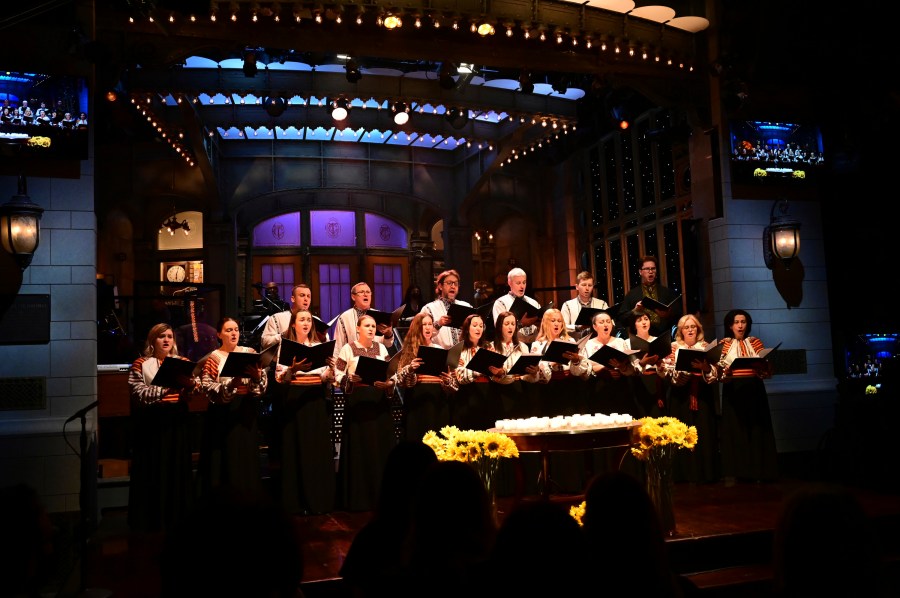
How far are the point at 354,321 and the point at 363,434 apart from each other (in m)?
1.36

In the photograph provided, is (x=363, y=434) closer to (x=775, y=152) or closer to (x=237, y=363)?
(x=237, y=363)

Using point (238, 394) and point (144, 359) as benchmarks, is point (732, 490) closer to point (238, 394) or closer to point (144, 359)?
point (238, 394)

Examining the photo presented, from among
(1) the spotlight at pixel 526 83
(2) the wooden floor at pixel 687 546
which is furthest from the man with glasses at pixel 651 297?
(1) the spotlight at pixel 526 83

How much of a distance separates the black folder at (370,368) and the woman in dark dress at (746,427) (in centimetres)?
317

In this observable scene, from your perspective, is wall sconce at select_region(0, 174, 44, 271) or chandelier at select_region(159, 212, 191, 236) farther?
chandelier at select_region(159, 212, 191, 236)

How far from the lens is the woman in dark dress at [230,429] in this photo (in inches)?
235

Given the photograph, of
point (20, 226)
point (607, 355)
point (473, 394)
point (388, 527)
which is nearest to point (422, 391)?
point (473, 394)

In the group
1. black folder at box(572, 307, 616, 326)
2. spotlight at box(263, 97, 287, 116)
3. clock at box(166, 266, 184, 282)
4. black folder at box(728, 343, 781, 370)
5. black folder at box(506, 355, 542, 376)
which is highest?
spotlight at box(263, 97, 287, 116)

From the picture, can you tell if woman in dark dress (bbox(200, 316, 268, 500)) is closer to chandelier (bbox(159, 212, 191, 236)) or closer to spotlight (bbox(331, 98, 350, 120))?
spotlight (bbox(331, 98, 350, 120))

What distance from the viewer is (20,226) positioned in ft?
20.2

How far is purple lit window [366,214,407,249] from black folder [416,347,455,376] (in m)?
8.41

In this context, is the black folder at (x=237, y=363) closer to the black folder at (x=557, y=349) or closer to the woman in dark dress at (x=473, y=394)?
the woman in dark dress at (x=473, y=394)

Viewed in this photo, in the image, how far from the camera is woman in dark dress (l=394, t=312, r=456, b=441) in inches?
258

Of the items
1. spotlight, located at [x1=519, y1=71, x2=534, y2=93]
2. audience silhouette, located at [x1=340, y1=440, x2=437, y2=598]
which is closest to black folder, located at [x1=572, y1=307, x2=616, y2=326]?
spotlight, located at [x1=519, y1=71, x2=534, y2=93]
